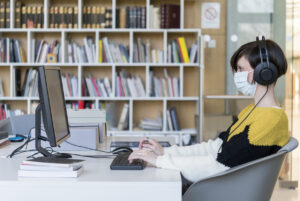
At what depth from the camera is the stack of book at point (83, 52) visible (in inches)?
183

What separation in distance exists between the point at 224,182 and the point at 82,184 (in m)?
0.53

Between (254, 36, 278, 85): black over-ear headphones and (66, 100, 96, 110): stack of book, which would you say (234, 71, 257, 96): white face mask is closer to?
(254, 36, 278, 85): black over-ear headphones

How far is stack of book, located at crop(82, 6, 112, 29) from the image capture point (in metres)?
4.65

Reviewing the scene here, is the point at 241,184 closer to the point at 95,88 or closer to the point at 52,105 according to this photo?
the point at 52,105

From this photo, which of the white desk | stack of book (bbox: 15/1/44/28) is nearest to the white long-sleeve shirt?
the white desk

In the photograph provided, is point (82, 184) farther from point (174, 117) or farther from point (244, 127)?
point (174, 117)

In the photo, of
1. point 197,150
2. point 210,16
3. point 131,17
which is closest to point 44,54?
point 131,17

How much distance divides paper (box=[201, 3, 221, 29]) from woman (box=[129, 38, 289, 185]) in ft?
10.4

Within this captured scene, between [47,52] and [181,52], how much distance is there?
1.47 m

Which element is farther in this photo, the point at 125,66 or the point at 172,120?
the point at 125,66

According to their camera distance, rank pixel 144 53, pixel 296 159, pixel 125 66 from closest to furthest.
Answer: pixel 296 159, pixel 144 53, pixel 125 66

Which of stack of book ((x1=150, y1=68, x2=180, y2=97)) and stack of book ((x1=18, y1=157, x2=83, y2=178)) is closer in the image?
stack of book ((x1=18, y1=157, x2=83, y2=178))

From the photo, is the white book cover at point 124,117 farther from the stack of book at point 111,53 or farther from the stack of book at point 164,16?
the stack of book at point 164,16

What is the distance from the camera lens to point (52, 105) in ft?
5.60
